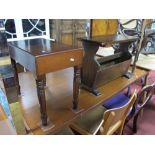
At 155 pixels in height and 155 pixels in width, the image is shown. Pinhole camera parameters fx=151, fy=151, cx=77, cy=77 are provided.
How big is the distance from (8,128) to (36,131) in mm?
290

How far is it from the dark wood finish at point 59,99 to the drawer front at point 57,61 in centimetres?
37

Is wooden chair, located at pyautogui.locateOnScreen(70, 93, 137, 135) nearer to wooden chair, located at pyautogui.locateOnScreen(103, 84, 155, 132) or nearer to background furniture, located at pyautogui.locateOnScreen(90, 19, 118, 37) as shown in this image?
wooden chair, located at pyautogui.locateOnScreen(103, 84, 155, 132)

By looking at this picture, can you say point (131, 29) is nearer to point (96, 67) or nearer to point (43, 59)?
point (96, 67)

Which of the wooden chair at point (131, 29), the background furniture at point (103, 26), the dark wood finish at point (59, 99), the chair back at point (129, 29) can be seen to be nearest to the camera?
the dark wood finish at point (59, 99)

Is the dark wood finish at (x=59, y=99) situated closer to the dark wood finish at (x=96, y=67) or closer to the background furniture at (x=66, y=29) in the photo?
the dark wood finish at (x=96, y=67)

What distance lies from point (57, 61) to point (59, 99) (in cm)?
50

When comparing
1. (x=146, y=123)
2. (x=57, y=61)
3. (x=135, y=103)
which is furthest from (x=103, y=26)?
(x=57, y=61)

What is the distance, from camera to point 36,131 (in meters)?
0.91

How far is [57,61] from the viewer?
0.81 metres

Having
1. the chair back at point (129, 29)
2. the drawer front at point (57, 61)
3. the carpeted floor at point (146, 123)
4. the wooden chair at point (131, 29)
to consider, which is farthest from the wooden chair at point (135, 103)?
the chair back at point (129, 29)

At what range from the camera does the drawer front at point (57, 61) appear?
0.75 m

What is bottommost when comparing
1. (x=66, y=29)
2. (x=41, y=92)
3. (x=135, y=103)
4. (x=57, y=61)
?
(x=135, y=103)

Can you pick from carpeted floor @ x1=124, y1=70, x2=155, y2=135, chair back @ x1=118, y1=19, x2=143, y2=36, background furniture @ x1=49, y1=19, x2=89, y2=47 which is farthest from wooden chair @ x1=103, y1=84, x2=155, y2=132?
background furniture @ x1=49, y1=19, x2=89, y2=47
